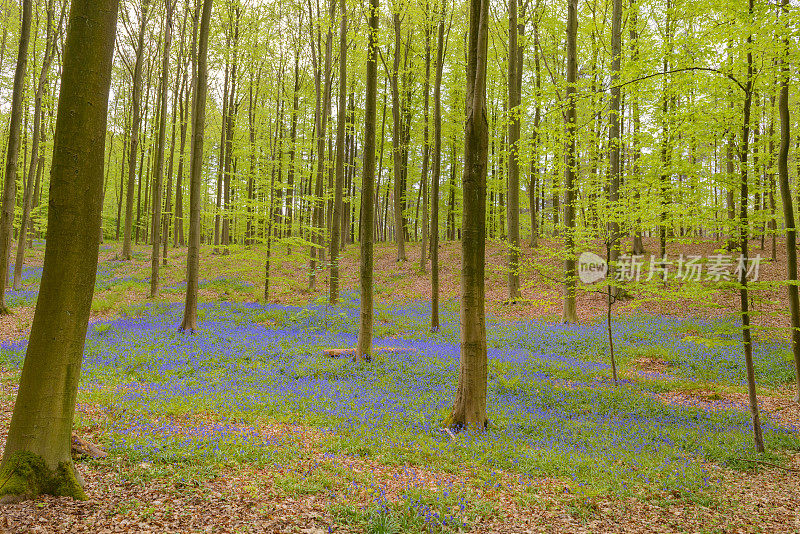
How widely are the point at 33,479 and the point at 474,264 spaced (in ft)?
20.1

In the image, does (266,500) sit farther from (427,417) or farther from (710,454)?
(710,454)

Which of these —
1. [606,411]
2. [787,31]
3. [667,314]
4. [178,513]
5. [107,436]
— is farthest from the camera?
[667,314]

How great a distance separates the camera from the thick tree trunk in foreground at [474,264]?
6934 millimetres

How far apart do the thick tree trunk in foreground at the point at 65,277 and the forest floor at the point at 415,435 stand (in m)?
0.43

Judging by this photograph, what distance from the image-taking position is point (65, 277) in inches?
153

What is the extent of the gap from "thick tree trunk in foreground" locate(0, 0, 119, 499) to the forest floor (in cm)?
43

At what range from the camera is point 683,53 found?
7336mm

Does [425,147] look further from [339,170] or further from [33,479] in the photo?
[33,479]

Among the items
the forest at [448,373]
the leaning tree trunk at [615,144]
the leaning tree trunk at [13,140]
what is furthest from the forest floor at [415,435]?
the leaning tree trunk at [13,140]

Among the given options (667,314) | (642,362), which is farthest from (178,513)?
(667,314)

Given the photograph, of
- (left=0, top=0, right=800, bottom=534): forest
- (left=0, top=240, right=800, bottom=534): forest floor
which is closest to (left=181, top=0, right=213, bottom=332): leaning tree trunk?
(left=0, top=0, right=800, bottom=534): forest

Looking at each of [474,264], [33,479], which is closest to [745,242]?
[474,264]

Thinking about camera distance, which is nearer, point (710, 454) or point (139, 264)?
point (710, 454)

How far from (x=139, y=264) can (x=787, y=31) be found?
34.3 meters
